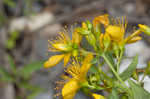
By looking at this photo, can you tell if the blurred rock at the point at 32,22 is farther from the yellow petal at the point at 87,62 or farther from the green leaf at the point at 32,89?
the yellow petal at the point at 87,62

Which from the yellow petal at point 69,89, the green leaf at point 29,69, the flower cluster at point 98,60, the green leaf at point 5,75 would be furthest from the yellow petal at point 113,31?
the green leaf at point 5,75

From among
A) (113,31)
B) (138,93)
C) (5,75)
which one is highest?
(113,31)

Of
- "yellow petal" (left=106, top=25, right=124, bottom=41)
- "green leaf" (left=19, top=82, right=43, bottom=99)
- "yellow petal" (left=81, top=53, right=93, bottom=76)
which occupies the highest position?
"yellow petal" (left=106, top=25, right=124, bottom=41)

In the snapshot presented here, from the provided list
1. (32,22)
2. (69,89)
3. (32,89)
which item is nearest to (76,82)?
(69,89)

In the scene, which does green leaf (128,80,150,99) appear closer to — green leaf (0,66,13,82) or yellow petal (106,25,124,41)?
yellow petal (106,25,124,41)

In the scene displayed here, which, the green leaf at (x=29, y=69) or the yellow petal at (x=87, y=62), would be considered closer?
the yellow petal at (x=87, y=62)

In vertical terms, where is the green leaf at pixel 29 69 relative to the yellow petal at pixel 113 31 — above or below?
below

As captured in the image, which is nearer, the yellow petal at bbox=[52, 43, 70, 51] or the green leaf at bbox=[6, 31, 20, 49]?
the yellow petal at bbox=[52, 43, 70, 51]

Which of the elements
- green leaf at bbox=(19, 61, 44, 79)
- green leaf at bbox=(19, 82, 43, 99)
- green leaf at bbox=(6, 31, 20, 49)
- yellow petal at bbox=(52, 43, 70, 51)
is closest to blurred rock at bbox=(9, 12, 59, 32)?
green leaf at bbox=(6, 31, 20, 49)

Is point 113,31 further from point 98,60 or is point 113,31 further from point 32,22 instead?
point 32,22

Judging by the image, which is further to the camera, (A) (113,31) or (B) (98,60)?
(B) (98,60)

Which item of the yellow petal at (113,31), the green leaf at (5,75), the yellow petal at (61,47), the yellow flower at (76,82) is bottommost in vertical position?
Result: the green leaf at (5,75)
